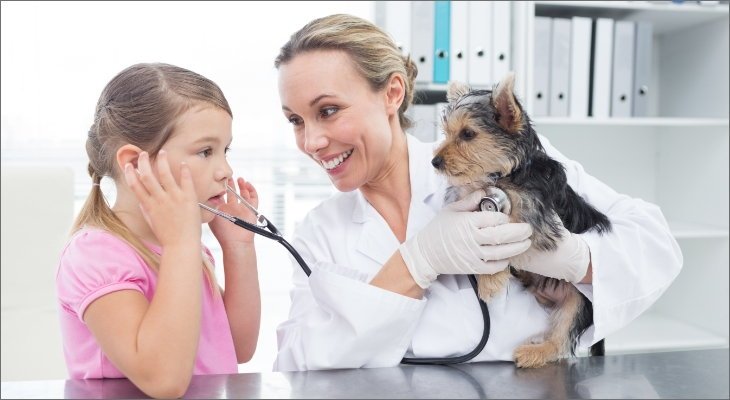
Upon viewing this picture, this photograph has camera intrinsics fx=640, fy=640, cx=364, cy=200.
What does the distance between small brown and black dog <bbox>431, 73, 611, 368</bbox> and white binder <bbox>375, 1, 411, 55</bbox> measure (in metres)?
1.27

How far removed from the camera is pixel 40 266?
87.9 inches

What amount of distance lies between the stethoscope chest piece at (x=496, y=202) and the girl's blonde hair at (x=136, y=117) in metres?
0.49

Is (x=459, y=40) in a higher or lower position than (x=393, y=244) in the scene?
higher

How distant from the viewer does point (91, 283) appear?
0.90 m

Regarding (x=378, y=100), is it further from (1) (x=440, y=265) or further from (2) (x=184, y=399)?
(2) (x=184, y=399)

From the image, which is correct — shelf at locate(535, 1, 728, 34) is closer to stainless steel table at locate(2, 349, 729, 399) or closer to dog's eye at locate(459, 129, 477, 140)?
dog's eye at locate(459, 129, 477, 140)

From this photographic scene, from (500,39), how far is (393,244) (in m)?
1.43

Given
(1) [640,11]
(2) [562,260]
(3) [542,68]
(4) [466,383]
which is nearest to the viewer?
(4) [466,383]

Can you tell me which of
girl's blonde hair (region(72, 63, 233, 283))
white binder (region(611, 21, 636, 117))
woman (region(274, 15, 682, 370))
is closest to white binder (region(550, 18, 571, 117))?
white binder (region(611, 21, 636, 117))

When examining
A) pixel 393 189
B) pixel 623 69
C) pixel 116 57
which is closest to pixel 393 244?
pixel 393 189

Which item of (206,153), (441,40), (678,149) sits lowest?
(678,149)

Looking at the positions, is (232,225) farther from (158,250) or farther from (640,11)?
(640,11)

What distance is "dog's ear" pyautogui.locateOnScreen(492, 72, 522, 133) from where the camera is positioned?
1107mm

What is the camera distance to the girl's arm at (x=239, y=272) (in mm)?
1228
